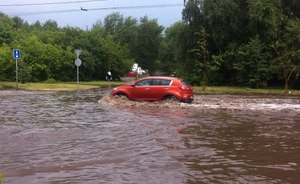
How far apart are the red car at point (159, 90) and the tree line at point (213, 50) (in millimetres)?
17087

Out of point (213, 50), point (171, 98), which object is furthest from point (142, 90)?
point (213, 50)

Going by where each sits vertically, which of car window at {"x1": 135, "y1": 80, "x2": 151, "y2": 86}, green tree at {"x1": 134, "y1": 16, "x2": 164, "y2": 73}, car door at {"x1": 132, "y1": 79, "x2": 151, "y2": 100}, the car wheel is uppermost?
green tree at {"x1": 134, "y1": 16, "x2": 164, "y2": 73}

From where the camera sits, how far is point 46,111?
2072 cm

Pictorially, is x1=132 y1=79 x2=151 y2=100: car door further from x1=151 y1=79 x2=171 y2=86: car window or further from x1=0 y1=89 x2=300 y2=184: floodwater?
x1=0 y1=89 x2=300 y2=184: floodwater

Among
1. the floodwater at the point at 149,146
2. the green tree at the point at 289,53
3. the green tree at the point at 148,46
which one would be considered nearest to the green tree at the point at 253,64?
the green tree at the point at 289,53

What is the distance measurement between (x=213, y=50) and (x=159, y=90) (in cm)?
2587

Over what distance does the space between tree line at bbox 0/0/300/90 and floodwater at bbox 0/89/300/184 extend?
22.0 metres

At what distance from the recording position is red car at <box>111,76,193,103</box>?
23.6m

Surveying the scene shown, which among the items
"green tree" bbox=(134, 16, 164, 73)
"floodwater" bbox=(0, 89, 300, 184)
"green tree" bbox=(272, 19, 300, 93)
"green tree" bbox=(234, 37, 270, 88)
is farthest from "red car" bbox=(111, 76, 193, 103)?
"green tree" bbox=(134, 16, 164, 73)

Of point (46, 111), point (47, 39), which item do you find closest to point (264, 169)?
point (46, 111)

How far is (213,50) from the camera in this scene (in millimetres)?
48594

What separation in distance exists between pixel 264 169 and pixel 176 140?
378 cm

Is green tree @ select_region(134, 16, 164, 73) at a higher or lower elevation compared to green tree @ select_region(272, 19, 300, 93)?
higher

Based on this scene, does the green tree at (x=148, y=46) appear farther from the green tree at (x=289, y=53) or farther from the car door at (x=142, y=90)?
the car door at (x=142, y=90)
